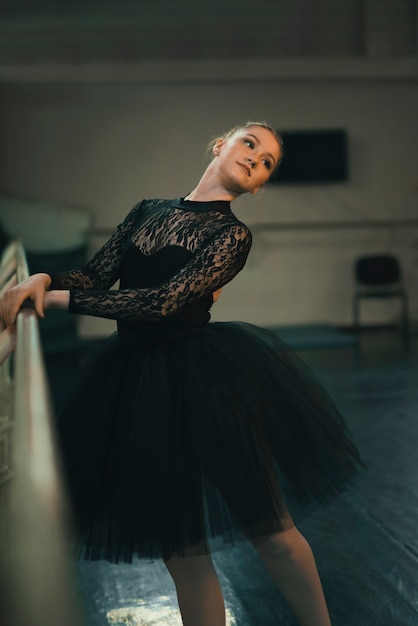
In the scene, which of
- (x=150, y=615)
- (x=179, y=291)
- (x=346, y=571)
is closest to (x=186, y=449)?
(x=179, y=291)

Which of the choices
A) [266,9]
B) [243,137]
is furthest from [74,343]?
[243,137]

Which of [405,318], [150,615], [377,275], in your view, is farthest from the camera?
[377,275]

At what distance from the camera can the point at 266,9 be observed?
24.1 feet

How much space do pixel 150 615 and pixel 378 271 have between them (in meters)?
5.91

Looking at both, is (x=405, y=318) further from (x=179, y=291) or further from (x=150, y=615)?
(x=179, y=291)

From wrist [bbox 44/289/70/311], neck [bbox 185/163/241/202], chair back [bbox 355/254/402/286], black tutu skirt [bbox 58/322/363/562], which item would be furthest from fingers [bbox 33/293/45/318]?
chair back [bbox 355/254/402/286]

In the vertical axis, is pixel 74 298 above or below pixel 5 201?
above

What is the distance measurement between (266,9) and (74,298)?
6638 millimetres

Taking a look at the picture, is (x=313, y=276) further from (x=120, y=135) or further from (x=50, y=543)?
(x=50, y=543)

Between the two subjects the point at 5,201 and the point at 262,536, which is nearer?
the point at 262,536

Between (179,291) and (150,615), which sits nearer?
(179,291)

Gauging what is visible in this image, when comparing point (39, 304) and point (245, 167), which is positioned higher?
point (245, 167)

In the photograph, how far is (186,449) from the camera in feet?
4.53

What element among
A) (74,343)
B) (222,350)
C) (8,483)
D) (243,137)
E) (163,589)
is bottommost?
(74,343)
